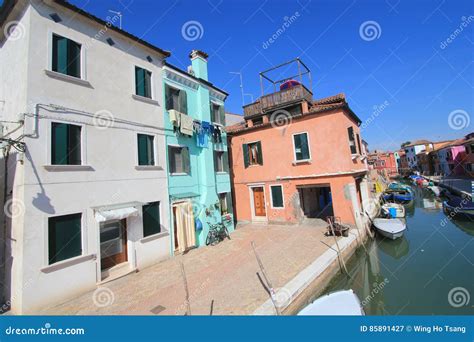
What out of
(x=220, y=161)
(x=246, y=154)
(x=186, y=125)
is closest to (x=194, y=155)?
(x=186, y=125)

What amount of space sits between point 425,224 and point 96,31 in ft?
84.0

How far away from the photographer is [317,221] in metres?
15.8

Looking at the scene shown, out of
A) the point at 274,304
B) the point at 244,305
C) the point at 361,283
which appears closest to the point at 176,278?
the point at 244,305

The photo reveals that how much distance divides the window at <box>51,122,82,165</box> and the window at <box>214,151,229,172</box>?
8084mm

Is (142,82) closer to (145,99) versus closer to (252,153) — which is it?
(145,99)

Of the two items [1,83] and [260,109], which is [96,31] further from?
[260,109]

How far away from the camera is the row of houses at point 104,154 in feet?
22.6

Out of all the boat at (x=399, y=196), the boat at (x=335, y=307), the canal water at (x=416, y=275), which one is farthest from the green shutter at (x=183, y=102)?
the boat at (x=399, y=196)

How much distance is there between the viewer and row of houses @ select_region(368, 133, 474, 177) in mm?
34259

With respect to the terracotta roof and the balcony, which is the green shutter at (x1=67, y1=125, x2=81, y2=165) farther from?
the balcony

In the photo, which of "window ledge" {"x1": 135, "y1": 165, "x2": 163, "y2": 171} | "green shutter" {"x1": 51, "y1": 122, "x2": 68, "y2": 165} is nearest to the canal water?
"window ledge" {"x1": 135, "y1": 165, "x2": 163, "y2": 171}

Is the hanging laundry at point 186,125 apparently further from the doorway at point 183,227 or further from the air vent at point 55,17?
the air vent at point 55,17

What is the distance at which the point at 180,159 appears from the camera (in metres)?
12.1

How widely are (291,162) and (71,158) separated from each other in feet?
42.0
